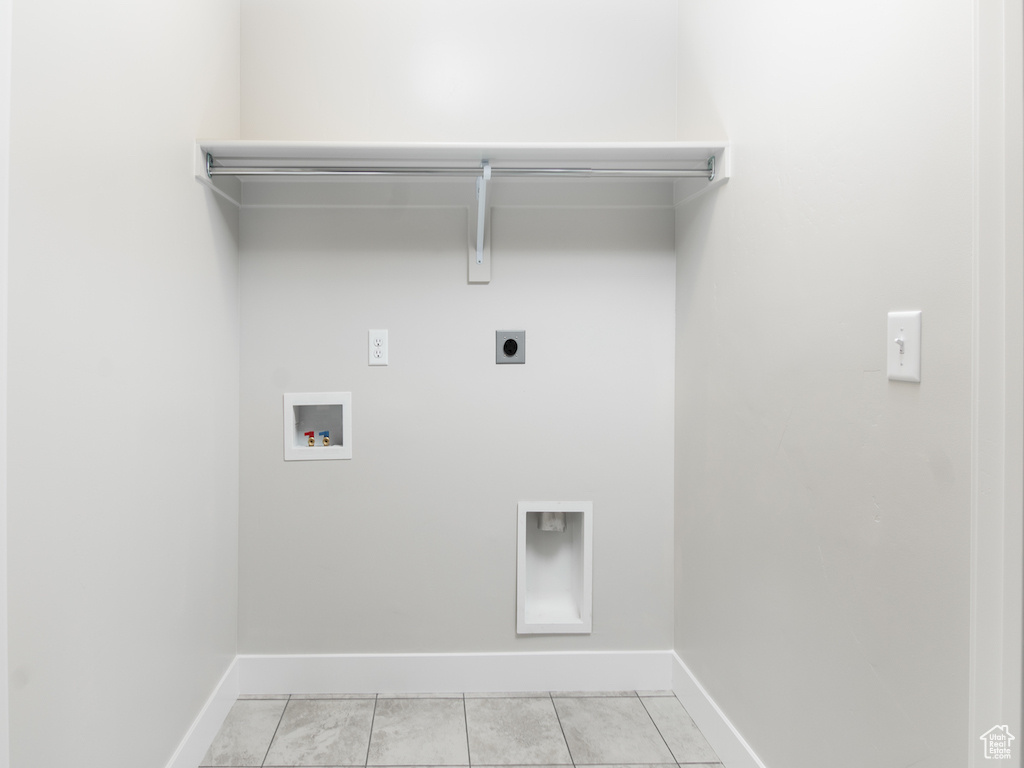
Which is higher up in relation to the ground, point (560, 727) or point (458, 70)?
point (458, 70)

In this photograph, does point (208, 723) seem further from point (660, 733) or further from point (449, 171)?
point (449, 171)

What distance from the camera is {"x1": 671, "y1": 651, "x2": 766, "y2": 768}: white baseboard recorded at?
158cm

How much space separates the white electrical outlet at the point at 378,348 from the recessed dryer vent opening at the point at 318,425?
0.46 ft

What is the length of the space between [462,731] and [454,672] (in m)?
0.24

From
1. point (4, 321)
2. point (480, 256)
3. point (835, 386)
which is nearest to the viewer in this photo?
point (4, 321)

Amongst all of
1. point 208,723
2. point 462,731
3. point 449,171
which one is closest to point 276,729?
point 208,723

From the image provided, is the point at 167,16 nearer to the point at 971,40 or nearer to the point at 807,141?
the point at 807,141

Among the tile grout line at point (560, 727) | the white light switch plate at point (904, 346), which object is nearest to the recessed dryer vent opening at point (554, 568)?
the tile grout line at point (560, 727)

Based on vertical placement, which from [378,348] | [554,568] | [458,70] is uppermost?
[458,70]

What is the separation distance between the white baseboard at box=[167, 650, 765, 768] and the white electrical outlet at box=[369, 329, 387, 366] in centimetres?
95

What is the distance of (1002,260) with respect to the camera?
835 millimetres

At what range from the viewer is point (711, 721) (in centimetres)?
177

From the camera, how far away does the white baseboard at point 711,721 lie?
5.19 feet

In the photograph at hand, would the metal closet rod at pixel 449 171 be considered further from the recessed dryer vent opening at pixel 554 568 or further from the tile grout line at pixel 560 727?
the tile grout line at pixel 560 727
